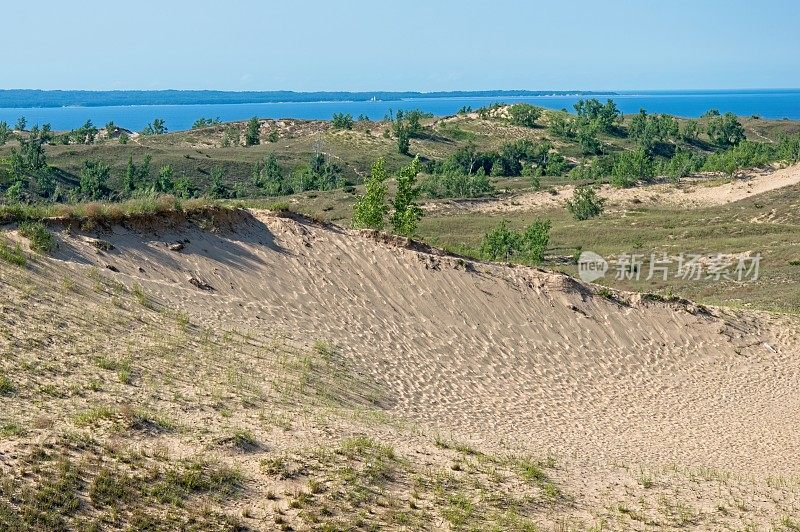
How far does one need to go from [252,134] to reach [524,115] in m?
42.4

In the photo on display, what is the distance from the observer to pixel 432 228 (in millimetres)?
68312

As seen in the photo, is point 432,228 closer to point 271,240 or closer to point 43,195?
point 43,195

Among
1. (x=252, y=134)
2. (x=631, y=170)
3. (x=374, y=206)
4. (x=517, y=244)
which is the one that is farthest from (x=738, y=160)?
(x=374, y=206)

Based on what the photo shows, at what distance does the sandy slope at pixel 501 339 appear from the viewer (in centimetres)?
2069

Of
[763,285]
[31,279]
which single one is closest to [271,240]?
[31,279]

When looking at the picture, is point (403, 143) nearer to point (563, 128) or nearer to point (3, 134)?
point (563, 128)

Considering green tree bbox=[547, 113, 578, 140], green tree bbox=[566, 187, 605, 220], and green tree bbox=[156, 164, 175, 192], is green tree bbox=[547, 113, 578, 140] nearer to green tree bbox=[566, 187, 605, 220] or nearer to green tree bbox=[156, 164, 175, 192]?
green tree bbox=[566, 187, 605, 220]

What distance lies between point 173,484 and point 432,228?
56058 mm

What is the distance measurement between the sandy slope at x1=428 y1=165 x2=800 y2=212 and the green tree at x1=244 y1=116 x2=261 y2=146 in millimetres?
62523

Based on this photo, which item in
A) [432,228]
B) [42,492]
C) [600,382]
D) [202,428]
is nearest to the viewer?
[42,492]

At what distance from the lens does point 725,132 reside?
141 meters

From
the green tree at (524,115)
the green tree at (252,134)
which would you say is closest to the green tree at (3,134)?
the green tree at (252,134)

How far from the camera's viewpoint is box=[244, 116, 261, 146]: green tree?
450 feet

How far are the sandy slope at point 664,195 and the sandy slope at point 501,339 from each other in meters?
49.3
